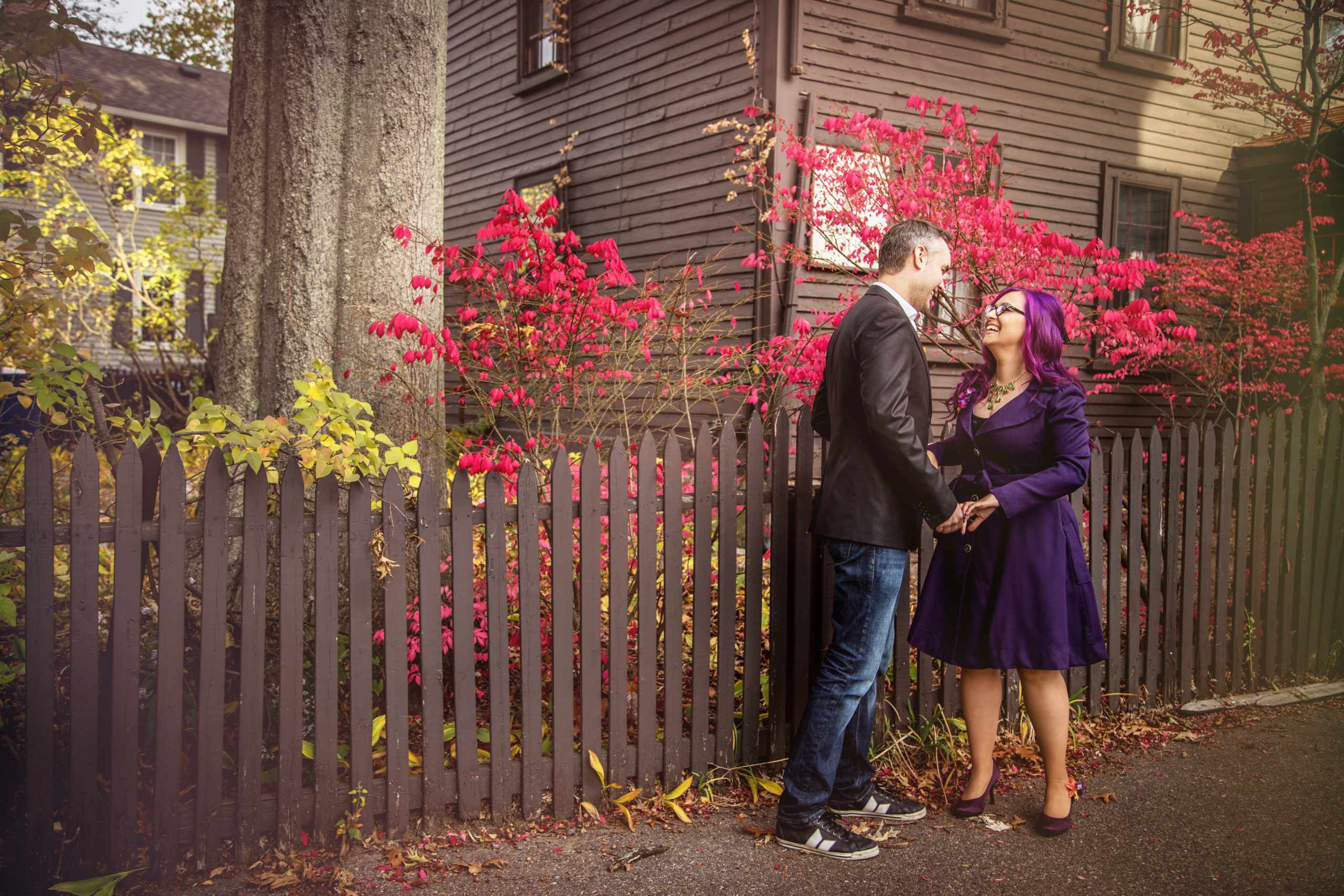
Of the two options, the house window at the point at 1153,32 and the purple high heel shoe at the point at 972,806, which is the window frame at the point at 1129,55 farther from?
the purple high heel shoe at the point at 972,806

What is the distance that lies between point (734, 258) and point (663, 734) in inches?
272

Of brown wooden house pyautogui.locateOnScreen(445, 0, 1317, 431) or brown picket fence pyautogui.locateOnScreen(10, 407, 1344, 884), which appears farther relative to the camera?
brown wooden house pyautogui.locateOnScreen(445, 0, 1317, 431)

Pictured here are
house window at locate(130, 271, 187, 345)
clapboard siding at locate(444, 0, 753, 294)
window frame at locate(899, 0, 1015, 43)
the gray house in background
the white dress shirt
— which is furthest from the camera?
the gray house in background

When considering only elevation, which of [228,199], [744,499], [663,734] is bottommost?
[663,734]

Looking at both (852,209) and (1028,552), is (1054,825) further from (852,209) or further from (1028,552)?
(852,209)

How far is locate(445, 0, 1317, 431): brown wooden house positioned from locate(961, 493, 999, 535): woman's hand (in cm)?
616

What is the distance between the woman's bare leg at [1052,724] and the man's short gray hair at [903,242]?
1.56m

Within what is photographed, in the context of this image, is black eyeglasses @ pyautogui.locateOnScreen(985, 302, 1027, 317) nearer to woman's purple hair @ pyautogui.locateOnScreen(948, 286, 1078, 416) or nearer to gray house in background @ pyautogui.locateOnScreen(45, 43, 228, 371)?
woman's purple hair @ pyautogui.locateOnScreen(948, 286, 1078, 416)

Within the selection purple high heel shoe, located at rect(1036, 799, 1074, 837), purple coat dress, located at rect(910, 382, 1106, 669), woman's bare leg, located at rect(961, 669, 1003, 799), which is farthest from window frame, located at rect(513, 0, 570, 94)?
purple high heel shoe, located at rect(1036, 799, 1074, 837)

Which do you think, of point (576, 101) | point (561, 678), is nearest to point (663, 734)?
point (561, 678)

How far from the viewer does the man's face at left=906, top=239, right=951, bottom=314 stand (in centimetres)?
334

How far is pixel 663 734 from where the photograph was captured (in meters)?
3.88

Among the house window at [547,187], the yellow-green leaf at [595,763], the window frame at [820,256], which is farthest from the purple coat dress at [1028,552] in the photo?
the house window at [547,187]

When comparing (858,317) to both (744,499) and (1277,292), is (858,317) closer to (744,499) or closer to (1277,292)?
(744,499)
